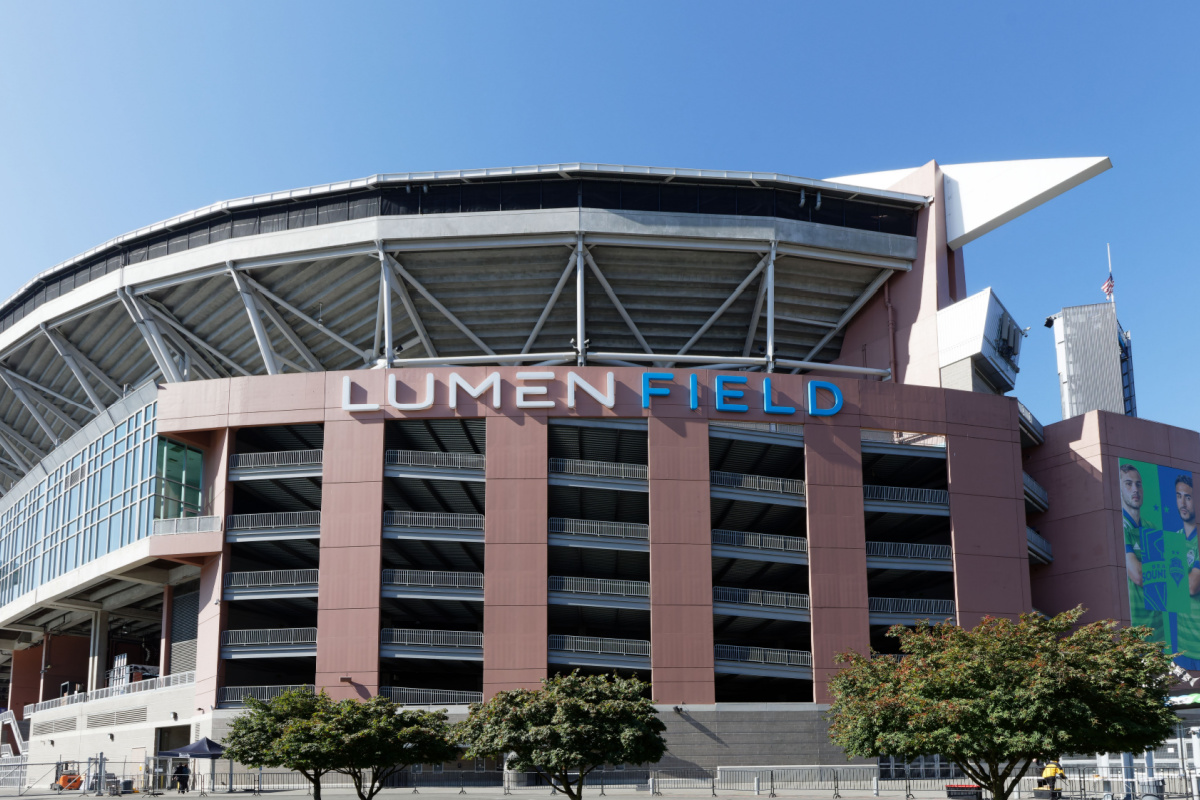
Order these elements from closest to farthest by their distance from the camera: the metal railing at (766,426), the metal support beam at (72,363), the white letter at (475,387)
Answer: the white letter at (475,387)
the metal railing at (766,426)
the metal support beam at (72,363)

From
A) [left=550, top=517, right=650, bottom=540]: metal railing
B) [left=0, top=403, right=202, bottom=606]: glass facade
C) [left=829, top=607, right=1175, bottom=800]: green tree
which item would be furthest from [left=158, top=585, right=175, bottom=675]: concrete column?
[left=829, top=607, right=1175, bottom=800]: green tree

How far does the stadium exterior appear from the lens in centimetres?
5509

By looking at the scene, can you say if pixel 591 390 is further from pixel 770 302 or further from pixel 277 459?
pixel 277 459

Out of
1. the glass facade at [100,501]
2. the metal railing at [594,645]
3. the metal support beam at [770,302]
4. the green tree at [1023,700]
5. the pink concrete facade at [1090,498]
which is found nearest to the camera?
the green tree at [1023,700]

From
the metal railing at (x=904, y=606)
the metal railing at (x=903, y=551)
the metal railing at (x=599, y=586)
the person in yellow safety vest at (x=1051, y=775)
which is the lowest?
the person in yellow safety vest at (x=1051, y=775)

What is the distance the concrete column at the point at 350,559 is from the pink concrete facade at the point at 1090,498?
1461 inches

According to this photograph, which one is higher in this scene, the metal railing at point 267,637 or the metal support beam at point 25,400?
the metal support beam at point 25,400

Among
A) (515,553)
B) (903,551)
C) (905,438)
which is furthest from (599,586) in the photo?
(905,438)

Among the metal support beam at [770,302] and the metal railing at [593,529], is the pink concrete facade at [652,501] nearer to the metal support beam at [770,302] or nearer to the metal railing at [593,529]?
the metal railing at [593,529]

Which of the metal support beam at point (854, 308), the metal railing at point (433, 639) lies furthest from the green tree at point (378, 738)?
the metal support beam at point (854, 308)

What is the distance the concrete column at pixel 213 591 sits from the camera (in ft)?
181

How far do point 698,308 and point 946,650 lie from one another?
37410 mm

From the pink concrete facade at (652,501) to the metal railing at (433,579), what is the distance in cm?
88

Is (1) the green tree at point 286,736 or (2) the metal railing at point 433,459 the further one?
(2) the metal railing at point 433,459
